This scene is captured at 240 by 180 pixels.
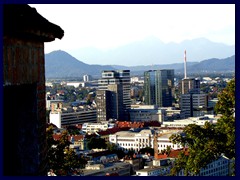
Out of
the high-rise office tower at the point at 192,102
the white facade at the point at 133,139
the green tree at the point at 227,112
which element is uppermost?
the green tree at the point at 227,112

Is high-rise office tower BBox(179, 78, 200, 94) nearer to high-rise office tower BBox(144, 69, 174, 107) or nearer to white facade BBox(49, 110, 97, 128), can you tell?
high-rise office tower BBox(144, 69, 174, 107)

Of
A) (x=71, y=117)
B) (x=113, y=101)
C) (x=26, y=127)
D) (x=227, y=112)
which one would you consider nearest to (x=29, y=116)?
(x=26, y=127)

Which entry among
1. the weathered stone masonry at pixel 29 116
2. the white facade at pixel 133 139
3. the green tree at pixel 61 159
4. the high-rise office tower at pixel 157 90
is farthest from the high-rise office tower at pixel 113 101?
the weathered stone masonry at pixel 29 116

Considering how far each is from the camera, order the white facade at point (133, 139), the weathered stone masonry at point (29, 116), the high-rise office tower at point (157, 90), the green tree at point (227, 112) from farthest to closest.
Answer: the high-rise office tower at point (157, 90)
the white facade at point (133, 139)
the green tree at point (227, 112)
the weathered stone masonry at point (29, 116)

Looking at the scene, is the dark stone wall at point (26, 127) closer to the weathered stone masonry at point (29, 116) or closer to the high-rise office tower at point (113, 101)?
the weathered stone masonry at point (29, 116)

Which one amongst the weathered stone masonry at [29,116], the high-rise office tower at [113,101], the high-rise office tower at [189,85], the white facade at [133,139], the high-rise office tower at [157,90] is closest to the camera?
the weathered stone masonry at [29,116]

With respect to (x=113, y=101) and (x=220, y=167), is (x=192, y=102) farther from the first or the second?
(x=220, y=167)

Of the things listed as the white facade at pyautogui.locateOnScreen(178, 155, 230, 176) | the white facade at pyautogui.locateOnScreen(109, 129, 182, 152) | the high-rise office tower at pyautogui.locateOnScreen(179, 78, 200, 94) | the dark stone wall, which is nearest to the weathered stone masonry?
the dark stone wall

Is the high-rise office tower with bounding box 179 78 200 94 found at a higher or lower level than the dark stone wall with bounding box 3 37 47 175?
lower
